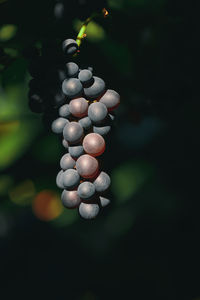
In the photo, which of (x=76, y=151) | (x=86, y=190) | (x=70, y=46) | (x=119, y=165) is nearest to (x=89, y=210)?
(x=86, y=190)

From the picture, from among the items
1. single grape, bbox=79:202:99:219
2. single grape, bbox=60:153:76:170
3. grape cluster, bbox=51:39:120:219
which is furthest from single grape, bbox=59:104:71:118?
single grape, bbox=79:202:99:219

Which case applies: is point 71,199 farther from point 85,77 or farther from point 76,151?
point 85,77

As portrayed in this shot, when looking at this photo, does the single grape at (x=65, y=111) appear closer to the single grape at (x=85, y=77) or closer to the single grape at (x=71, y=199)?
the single grape at (x=85, y=77)

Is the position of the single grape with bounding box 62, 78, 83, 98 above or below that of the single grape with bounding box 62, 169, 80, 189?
above

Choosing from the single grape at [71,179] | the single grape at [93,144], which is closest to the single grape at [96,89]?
the single grape at [93,144]

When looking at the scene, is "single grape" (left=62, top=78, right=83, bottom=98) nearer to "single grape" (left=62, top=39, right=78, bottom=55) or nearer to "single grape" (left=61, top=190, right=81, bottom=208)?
"single grape" (left=62, top=39, right=78, bottom=55)
